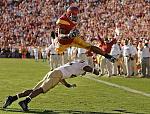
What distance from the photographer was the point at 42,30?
48.6 m

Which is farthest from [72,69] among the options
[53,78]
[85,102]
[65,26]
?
[85,102]

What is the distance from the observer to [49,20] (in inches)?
1950

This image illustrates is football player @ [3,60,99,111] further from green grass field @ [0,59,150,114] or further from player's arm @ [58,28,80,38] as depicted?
player's arm @ [58,28,80,38]

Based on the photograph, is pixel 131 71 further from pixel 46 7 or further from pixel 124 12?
pixel 46 7

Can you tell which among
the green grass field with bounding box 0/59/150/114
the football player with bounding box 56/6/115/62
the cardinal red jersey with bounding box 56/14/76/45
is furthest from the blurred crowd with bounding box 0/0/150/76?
the cardinal red jersey with bounding box 56/14/76/45

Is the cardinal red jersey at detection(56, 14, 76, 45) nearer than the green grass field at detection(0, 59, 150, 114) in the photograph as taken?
No

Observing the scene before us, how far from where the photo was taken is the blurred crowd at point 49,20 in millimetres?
42344

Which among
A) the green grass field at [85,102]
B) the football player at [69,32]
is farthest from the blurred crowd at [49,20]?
the football player at [69,32]

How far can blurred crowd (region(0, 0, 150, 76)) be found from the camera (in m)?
42.3

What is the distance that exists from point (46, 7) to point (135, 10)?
11436 millimetres

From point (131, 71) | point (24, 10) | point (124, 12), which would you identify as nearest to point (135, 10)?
point (124, 12)

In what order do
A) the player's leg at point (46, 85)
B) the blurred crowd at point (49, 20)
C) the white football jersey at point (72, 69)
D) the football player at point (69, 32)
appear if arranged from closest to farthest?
the player's leg at point (46, 85), the football player at point (69, 32), the white football jersey at point (72, 69), the blurred crowd at point (49, 20)

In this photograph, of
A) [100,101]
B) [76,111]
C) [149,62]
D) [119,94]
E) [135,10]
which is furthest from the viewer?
[135,10]

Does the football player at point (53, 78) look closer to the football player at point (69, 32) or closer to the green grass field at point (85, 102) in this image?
the green grass field at point (85, 102)
